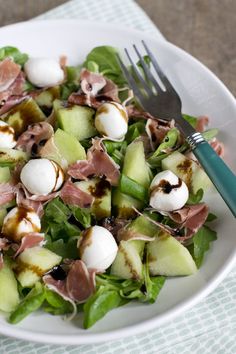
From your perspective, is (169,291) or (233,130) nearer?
(169,291)

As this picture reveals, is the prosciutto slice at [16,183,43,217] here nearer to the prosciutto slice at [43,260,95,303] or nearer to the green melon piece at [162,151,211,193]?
the prosciutto slice at [43,260,95,303]

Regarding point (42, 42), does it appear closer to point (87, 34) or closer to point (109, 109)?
point (87, 34)

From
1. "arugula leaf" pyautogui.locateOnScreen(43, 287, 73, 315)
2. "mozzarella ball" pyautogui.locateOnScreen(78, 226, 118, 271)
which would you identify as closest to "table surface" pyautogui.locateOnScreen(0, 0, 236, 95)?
"mozzarella ball" pyautogui.locateOnScreen(78, 226, 118, 271)

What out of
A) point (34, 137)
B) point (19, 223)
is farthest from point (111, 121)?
point (19, 223)

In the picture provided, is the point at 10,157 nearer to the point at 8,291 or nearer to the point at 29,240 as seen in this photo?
the point at 29,240

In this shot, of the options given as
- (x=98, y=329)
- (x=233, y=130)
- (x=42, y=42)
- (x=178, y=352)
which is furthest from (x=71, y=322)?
(x=42, y=42)
